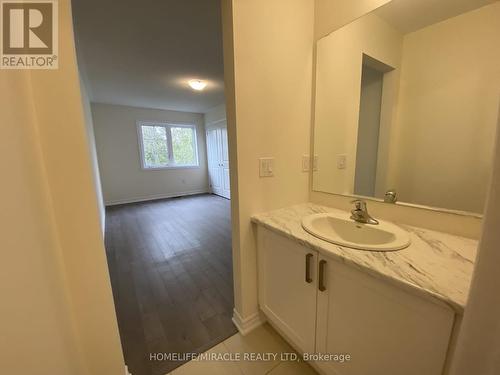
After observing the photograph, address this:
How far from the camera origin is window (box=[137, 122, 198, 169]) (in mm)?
5215

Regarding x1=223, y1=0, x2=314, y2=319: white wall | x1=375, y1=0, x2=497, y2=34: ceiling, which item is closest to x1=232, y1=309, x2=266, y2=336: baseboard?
x1=223, y1=0, x2=314, y2=319: white wall

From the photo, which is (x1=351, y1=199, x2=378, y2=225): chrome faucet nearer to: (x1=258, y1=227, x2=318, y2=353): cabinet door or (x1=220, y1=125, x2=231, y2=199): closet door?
(x1=258, y1=227, x2=318, y2=353): cabinet door

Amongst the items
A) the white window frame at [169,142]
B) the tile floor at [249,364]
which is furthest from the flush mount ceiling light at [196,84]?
the tile floor at [249,364]

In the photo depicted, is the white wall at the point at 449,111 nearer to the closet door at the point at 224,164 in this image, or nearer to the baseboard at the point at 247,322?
the baseboard at the point at 247,322

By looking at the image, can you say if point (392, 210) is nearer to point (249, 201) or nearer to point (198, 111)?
point (249, 201)

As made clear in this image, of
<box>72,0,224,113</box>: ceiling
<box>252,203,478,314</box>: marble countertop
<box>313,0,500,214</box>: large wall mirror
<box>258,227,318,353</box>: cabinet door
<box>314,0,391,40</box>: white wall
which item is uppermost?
<box>72,0,224,113</box>: ceiling

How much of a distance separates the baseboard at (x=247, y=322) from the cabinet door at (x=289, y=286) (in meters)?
0.11

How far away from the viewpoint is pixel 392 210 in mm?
1160

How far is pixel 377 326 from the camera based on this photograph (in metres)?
0.77

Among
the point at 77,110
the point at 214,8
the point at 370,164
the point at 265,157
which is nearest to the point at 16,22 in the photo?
the point at 77,110

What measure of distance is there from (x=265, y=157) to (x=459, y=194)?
3.22ft

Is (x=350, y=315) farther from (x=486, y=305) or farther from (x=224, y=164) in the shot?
(x=224, y=164)

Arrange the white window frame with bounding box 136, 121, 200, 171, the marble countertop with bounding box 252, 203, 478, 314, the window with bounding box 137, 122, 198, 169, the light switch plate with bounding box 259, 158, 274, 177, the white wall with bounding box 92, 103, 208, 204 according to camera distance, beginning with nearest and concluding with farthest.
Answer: the marble countertop with bounding box 252, 203, 478, 314, the light switch plate with bounding box 259, 158, 274, 177, the white wall with bounding box 92, 103, 208, 204, the white window frame with bounding box 136, 121, 200, 171, the window with bounding box 137, 122, 198, 169

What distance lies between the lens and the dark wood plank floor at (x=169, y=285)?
51.9 inches
